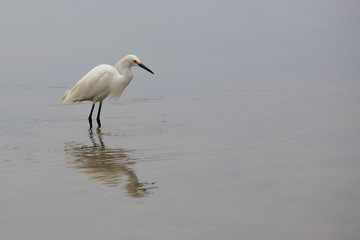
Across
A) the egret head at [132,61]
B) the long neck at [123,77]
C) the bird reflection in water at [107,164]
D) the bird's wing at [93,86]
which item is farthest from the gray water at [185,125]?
the egret head at [132,61]

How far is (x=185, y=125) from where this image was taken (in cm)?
945

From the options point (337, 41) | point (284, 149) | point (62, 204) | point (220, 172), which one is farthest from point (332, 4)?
point (62, 204)

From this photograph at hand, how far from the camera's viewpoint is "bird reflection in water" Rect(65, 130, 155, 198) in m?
6.67

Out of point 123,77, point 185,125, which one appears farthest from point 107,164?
point 123,77

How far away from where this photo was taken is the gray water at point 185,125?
579 centimetres

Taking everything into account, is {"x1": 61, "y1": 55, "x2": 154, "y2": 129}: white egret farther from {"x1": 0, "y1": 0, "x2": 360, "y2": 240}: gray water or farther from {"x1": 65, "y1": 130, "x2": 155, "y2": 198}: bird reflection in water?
{"x1": 65, "y1": 130, "x2": 155, "y2": 198}: bird reflection in water

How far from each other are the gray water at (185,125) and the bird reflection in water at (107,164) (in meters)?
0.02

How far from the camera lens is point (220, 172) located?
711 centimetres

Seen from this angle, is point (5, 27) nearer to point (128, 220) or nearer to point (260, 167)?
point (260, 167)

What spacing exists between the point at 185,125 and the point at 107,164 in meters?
2.12

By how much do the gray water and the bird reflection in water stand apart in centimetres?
2

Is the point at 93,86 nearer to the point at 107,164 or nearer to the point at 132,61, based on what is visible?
the point at 132,61

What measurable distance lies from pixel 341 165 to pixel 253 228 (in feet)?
7.32

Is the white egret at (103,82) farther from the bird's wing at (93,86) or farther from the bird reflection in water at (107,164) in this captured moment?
the bird reflection in water at (107,164)
